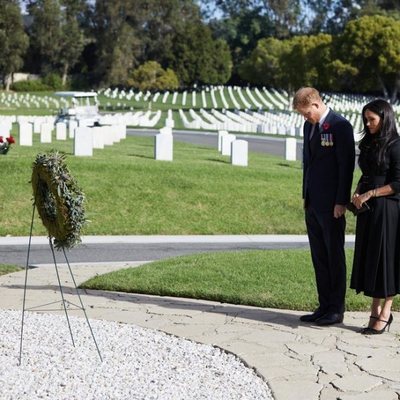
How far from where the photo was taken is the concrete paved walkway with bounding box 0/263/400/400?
5551mm

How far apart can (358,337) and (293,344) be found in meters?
0.58

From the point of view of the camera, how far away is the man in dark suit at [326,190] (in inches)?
271

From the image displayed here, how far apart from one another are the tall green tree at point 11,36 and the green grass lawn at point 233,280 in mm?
69201

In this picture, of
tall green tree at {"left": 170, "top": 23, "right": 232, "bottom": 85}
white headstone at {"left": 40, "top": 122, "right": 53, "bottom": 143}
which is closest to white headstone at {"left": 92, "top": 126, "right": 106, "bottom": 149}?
white headstone at {"left": 40, "top": 122, "right": 53, "bottom": 143}

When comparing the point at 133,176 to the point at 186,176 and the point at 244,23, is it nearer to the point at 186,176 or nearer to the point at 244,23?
the point at 186,176

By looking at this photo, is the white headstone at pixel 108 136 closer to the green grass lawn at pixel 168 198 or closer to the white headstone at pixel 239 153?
the white headstone at pixel 239 153

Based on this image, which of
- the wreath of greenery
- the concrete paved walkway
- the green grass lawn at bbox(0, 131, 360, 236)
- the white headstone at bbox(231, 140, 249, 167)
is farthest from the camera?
the white headstone at bbox(231, 140, 249, 167)

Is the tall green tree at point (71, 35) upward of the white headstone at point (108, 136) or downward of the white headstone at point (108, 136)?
upward

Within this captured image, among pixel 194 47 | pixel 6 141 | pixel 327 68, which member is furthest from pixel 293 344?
pixel 194 47

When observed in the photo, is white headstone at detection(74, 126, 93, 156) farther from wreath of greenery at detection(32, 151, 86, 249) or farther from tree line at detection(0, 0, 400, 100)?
tree line at detection(0, 0, 400, 100)

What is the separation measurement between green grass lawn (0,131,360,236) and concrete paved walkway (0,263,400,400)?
495 centimetres

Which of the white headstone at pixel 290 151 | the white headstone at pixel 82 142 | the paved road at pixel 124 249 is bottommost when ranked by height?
the paved road at pixel 124 249

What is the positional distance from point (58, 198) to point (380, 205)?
245 centimetres

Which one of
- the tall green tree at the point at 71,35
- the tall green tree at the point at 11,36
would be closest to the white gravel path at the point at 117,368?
the tall green tree at the point at 11,36
